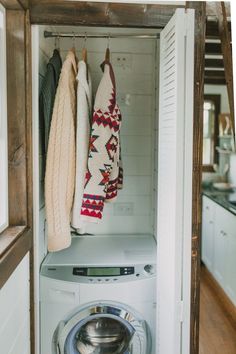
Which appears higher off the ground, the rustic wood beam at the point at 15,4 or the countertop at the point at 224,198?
the rustic wood beam at the point at 15,4

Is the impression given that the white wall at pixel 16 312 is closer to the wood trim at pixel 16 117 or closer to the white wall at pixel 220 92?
the wood trim at pixel 16 117

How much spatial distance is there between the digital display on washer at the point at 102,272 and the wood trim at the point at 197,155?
0.52m

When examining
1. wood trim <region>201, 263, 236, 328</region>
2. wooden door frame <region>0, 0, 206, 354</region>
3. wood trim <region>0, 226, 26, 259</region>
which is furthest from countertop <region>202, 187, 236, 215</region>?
wood trim <region>0, 226, 26, 259</region>

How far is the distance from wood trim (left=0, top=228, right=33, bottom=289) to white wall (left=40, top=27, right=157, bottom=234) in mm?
877

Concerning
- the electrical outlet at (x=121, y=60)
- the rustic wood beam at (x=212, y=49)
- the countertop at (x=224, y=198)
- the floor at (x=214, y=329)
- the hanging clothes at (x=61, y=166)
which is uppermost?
the rustic wood beam at (x=212, y=49)

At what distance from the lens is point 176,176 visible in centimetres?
167

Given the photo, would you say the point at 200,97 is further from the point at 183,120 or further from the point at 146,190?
the point at 146,190

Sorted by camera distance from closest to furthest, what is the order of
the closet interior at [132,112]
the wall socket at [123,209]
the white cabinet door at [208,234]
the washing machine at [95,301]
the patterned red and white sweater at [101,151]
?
the patterned red and white sweater at [101,151]
the washing machine at [95,301]
the closet interior at [132,112]
the wall socket at [123,209]
the white cabinet door at [208,234]

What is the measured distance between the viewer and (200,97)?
1.67 meters

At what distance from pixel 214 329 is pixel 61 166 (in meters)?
1.94

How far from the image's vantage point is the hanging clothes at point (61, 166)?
2020mm

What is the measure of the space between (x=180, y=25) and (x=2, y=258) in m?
1.19

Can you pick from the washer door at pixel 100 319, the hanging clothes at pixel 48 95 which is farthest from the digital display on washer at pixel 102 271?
the hanging clothes at pixel 48 95

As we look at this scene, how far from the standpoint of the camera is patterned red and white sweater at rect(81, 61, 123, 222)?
1.94m
